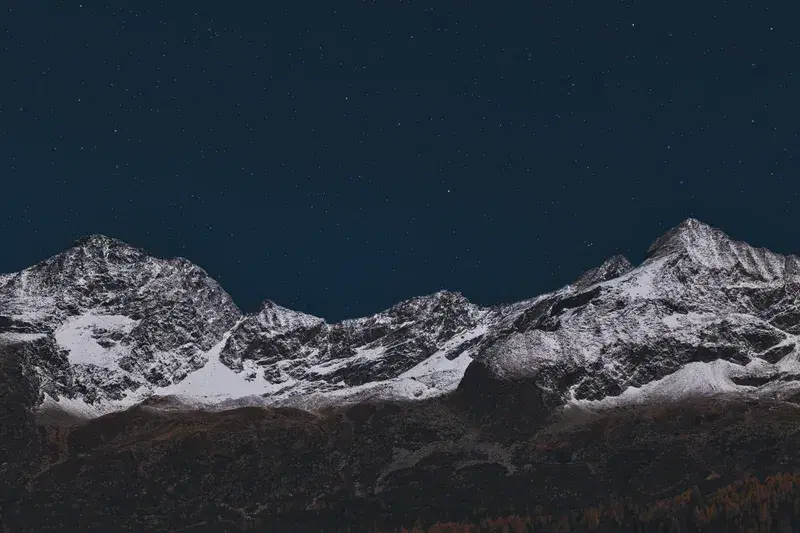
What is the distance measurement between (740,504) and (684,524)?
12513mm

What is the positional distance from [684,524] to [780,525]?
26143mm

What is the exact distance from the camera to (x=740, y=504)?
192 meters

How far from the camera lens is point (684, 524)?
653 ft

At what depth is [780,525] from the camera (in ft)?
576

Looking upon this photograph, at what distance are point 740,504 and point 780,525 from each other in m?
16.2

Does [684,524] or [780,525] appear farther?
[684,524]

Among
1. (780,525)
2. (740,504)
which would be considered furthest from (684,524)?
(780,525)

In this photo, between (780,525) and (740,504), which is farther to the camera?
(740,504)

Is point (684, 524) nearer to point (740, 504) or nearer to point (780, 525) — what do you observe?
point (740, 504)
